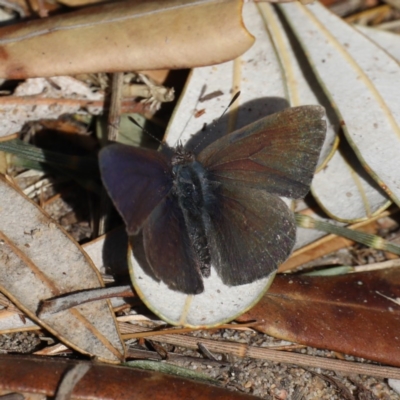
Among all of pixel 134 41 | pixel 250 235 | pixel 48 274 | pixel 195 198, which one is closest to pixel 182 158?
pixel 195 198

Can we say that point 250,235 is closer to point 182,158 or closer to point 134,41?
point 182,158

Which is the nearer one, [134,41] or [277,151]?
[277,151]

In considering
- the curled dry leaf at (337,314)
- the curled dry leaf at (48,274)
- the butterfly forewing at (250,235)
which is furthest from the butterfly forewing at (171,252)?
the curled dry leaf at (337,314)

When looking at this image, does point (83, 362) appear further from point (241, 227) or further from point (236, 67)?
point (236, 67)

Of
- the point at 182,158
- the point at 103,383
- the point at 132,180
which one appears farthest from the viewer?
the point at 182,158

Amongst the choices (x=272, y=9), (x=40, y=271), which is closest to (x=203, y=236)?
(x=40, y=271)
